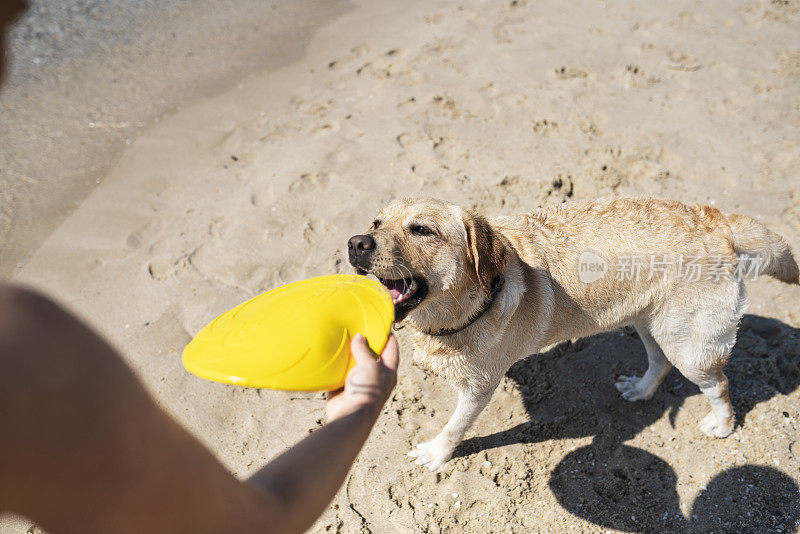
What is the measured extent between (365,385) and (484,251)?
1369mm

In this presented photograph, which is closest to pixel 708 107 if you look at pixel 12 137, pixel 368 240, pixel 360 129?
pixel 360 129

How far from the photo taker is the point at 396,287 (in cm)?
301

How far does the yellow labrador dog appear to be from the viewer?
2.96m

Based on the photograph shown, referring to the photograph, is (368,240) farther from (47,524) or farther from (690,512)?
(690,512)

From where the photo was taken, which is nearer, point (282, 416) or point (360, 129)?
point (282, 416)

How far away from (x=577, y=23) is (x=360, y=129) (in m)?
3.67

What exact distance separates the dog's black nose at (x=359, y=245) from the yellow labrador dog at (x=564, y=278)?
9 centimetres

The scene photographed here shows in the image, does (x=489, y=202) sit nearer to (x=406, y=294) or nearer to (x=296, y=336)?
(x=406, y=294)

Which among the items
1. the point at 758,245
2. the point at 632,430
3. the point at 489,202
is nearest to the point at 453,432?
the point at 632,430

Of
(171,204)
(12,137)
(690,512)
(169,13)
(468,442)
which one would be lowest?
(690,512)

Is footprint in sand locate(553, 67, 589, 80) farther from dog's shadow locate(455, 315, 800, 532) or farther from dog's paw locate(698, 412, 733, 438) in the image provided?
dog's paw locate(698, 412, 733, 438)

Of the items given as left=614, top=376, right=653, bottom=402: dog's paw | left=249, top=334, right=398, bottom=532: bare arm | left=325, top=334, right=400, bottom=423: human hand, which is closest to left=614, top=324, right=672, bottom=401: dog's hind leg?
left=614, top=376, right=653, bottom=402: dog's paw

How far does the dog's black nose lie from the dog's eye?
30 centimetres

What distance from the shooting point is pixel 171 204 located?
5.36 metres
